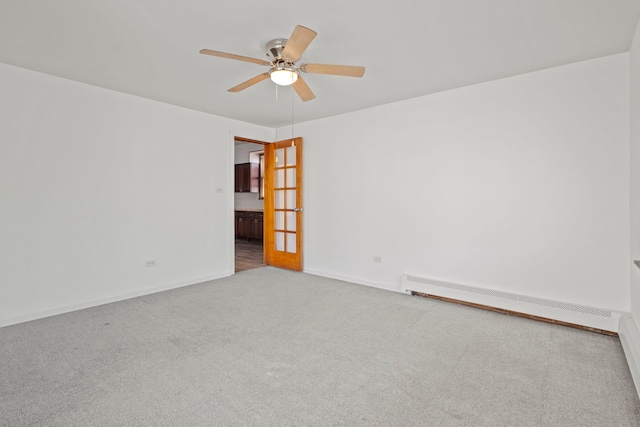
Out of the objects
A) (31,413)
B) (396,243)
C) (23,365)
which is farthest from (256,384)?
(396,243)

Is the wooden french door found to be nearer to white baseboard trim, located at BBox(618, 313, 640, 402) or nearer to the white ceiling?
the white ceiling

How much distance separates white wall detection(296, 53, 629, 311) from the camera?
283 centimetres

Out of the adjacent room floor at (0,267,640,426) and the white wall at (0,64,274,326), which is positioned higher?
the white wall at (0,64,274,326)

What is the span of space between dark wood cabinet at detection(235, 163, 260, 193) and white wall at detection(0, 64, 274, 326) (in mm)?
3319

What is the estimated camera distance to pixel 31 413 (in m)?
1.76

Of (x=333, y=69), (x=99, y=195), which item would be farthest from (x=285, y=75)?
(x=99, y=195)

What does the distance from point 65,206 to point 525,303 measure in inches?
189

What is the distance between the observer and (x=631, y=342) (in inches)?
91.4

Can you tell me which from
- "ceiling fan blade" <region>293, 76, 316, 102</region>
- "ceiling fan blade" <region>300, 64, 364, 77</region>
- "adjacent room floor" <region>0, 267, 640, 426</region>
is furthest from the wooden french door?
"ceiling fan blade" <region>300, 64, 364, 77</region>

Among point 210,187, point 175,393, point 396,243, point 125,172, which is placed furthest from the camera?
point 210,187

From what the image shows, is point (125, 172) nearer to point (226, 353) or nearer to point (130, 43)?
point (130, 43)

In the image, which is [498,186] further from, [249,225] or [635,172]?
[249,225]

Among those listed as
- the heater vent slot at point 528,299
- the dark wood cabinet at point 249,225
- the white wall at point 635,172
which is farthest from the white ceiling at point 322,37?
the dark wood cabinet at point 249,225

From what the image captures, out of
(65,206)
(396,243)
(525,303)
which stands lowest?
(525,303)
